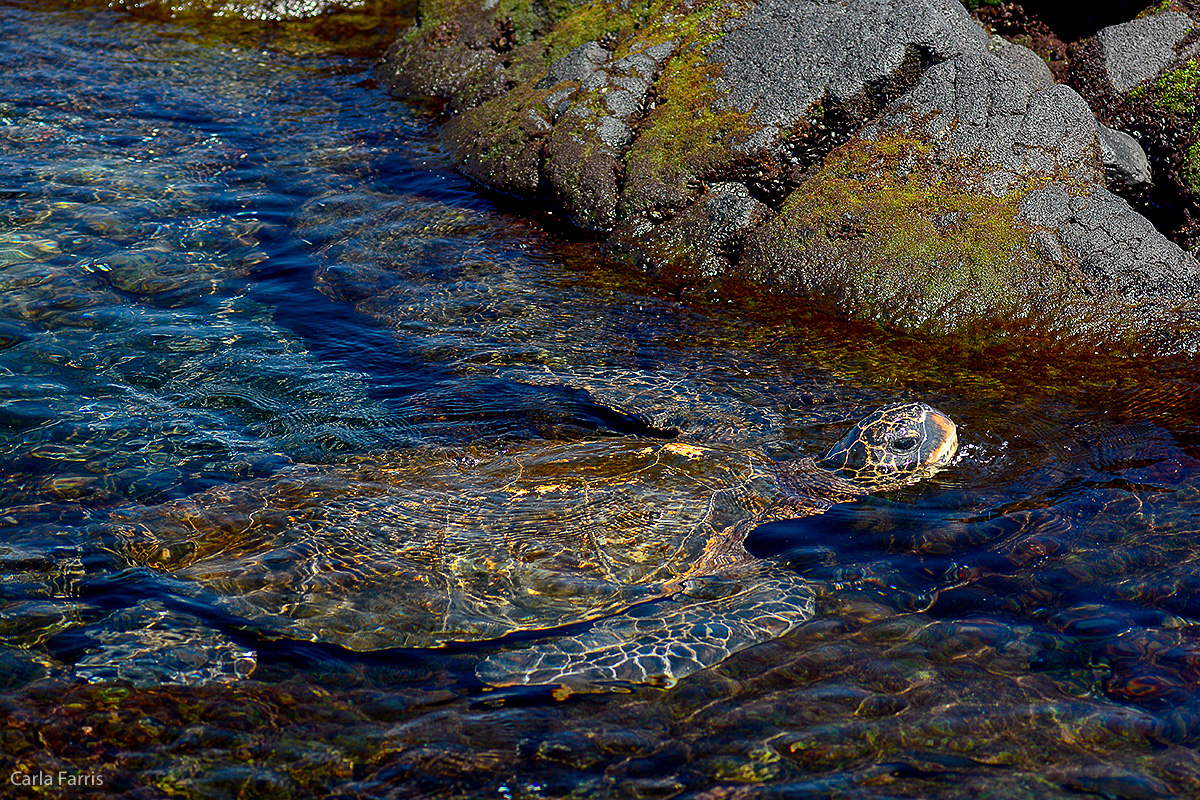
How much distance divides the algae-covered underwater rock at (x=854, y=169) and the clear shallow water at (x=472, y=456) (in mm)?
481

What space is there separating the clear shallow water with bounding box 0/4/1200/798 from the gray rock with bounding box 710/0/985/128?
2.07 m

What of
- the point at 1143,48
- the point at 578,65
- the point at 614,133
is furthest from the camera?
the point at 578,65

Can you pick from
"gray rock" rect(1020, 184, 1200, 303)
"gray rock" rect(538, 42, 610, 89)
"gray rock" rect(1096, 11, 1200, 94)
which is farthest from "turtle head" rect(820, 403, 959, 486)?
"gray rock" rect(538, 42, 610, 89)

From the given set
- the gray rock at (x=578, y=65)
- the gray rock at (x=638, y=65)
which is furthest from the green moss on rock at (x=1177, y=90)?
the gray rock at (x=578, y=65)

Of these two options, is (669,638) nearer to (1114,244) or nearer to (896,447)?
(896,447)

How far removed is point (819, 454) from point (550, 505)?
5.83 ft

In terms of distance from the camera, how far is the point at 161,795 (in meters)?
3.36

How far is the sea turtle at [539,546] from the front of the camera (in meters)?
4.25

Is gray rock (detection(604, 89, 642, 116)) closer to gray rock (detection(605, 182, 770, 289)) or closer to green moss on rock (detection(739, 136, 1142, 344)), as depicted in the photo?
gray rock (detection(605, 182, 770, 289))

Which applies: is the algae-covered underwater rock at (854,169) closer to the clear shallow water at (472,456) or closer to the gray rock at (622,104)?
the gray rock at (622,104)

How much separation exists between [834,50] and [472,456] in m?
4.94

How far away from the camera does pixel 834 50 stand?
7.96 meters

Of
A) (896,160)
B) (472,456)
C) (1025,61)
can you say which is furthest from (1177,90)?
(472,456)

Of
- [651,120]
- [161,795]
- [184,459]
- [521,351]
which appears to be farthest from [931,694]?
[651,120]
